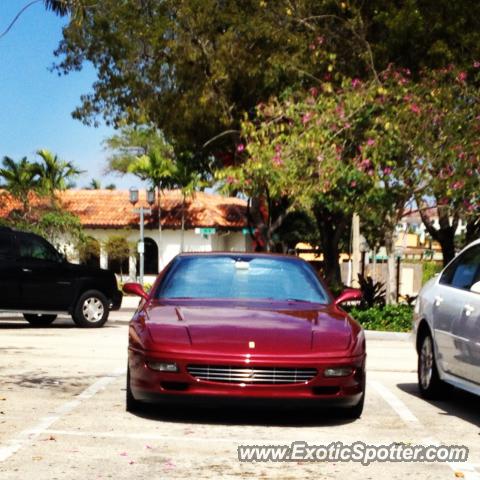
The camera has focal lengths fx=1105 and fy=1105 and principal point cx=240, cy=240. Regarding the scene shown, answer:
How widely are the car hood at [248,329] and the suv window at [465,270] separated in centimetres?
143

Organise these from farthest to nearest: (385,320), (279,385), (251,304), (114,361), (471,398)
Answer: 1. (385,320)
2. (114,361)
3. (471,398)
4. (251,304)
5. (279,385)

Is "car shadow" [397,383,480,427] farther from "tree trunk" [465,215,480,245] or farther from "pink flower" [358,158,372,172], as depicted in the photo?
"tree trunk" [465,215,480,245]

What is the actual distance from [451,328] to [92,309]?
13291mm

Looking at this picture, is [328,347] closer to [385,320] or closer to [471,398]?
[471,398]

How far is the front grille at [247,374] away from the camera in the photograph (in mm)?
8688

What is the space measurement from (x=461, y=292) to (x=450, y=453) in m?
2.62

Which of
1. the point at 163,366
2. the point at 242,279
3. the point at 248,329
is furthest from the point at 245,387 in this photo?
the point at 242,279

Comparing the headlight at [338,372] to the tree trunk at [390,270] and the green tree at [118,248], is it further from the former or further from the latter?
the green tree at [118,248]

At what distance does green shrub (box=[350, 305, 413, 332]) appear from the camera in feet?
73.5

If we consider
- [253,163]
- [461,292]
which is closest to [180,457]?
[461,292]

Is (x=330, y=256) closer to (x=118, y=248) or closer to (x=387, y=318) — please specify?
(x=118, y=248)

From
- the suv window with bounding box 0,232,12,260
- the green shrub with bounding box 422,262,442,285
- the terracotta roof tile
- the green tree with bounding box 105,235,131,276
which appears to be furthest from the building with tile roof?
the suv window with bounding box 0,232,12,260

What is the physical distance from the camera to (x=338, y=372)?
886 centimetres

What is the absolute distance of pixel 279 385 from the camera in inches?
343
